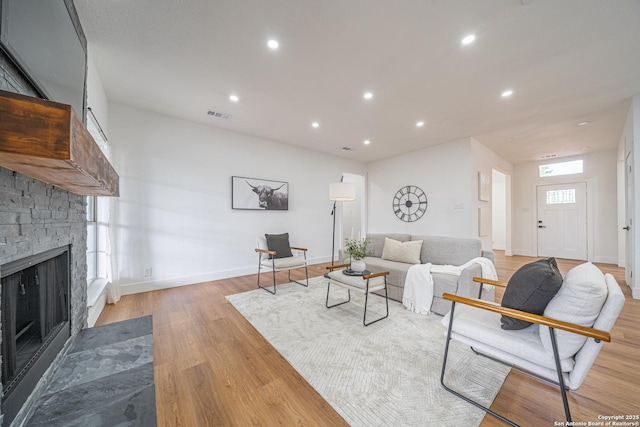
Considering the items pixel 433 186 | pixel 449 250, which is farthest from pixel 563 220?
pixel 449 250

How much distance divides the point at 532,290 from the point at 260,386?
1.77m

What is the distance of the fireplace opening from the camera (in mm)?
1019

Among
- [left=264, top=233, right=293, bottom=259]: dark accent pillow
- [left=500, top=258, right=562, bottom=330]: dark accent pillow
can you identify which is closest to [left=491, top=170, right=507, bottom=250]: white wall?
[left=264, top=233, right=293, bottom=259]: dark accent pillow

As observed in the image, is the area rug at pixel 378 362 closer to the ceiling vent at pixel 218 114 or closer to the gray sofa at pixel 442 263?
the gray sofa at pixel 442 263

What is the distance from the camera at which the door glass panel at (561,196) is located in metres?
6.09

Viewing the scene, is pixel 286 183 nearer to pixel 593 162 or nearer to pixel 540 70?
pixel 540 70

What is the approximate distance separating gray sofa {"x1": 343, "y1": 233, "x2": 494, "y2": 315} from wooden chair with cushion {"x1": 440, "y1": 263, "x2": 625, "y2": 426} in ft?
3.74

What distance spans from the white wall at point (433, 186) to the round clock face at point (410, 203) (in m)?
0.09

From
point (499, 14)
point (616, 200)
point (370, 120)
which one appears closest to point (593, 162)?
point (616, 200)

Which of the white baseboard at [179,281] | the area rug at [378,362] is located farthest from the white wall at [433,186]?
the white baseboard at [179,281]

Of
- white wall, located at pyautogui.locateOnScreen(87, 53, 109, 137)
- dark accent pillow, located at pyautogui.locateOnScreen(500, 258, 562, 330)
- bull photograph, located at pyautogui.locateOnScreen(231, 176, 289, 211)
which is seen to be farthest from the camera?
bull photograph, located at pyautogui.locateOnScreen(231, 176, 289, 211)

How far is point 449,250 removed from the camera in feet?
11.3

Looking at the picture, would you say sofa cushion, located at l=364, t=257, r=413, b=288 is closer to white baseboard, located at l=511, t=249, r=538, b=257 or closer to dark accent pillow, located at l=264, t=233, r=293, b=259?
dark accent pillow, located at l=264, t=233, r=293, b=259

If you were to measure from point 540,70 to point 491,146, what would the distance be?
2.95 m
